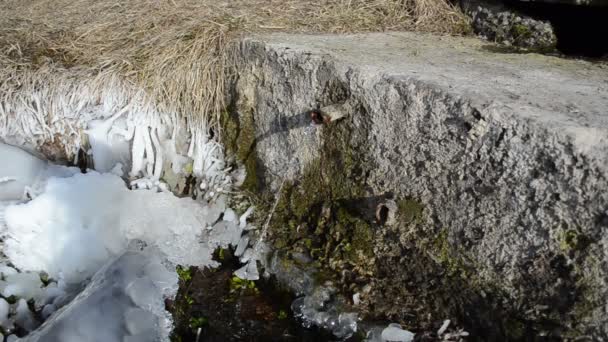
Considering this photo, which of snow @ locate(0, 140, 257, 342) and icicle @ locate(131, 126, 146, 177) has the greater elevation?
icicle @ locate(131, 126, 146, 177)

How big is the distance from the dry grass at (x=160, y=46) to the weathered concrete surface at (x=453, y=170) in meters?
0.39

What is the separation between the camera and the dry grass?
146 inches

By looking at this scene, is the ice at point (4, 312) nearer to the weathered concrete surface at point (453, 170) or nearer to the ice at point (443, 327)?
the weathered concrete surface at point (453, 170)

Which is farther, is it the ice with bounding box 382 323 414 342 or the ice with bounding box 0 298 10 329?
the ice with bounding box 0 298 10 329

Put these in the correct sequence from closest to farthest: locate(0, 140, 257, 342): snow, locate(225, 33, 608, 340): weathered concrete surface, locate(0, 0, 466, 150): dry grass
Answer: locate(225, 33, 608, 340): weathered concrete surface < locate(0, 140, 257, 342): snow < locate(0, 0, 466, 150): dry grass

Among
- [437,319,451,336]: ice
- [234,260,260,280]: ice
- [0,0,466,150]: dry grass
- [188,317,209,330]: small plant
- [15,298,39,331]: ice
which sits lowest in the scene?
[15,298,39,331]: ice

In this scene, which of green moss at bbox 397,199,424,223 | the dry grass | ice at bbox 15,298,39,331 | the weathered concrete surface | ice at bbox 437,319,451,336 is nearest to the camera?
the weathered concrete surface

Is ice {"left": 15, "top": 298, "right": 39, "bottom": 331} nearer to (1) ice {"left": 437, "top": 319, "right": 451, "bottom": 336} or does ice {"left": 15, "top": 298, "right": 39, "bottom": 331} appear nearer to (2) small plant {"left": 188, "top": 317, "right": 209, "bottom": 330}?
(2) small plant {"left": 188, "top": 317, "right": 209, "bottom": 330}

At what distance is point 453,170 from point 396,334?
0.77m

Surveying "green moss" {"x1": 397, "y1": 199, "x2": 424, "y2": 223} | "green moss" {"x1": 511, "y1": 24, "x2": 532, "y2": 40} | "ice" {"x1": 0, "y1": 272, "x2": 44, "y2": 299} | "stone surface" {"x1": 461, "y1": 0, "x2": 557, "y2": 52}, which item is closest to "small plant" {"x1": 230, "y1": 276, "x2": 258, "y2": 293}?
"green moss" {"x1": 397, "y1": 199, "x2": 424, "y2": 223}

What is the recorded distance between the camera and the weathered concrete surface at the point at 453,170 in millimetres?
2061

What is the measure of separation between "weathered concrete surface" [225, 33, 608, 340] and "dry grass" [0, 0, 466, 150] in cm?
39

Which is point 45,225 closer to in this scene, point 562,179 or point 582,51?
point 562,179

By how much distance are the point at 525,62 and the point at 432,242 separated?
1206 mm
